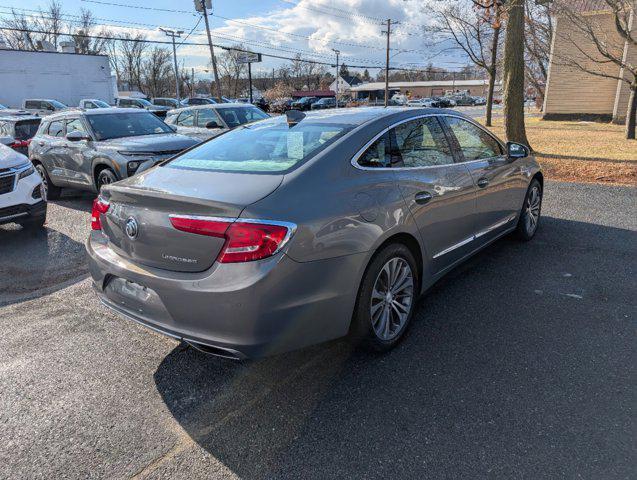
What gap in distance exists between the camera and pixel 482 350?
10.6 feet

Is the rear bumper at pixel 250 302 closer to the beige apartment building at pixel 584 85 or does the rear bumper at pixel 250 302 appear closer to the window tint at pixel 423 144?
the window tint at pixel 423 144

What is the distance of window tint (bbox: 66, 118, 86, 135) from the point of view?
8.62 metres

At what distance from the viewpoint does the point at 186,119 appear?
37.1ft

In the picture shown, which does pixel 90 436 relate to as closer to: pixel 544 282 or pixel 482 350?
pixel 482 350

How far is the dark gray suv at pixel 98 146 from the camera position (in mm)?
7718

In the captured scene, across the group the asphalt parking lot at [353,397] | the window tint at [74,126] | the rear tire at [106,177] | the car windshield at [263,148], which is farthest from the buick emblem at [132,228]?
the window tint at [74,126]

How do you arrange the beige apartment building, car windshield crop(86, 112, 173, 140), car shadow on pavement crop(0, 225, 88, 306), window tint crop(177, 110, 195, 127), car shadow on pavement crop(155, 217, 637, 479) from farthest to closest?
the beige apartment building → window tint crop(177, 110, 195, 127) → car windshield crop(86, 112, 173, 140) → car shadow on pavement crop(0, 225, 88, 306) → car shadow on pavement crop(155, 217, 637, 479)

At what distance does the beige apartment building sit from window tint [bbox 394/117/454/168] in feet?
76.4

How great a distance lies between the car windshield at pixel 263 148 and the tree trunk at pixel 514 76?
10187 mm

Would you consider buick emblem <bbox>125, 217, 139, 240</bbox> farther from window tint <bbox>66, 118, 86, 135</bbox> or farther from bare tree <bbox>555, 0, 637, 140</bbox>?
bare tree <bbox>555, 0, 637, 140</bbox>

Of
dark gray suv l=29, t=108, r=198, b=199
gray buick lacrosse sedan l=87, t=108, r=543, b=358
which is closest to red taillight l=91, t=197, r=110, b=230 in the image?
gray buick lacrosse sedan l=87, t=108, r=543, b=358

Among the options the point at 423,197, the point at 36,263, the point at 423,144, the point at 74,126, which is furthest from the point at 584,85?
the point at 36,263

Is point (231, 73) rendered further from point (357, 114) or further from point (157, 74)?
point (357, 114)

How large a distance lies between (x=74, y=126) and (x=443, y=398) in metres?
8.58
